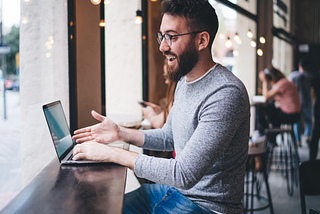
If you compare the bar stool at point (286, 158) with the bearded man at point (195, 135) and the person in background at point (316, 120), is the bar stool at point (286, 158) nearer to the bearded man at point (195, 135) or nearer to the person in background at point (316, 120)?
the person in background at point (316, 120)

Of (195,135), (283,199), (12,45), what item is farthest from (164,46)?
(283,199)

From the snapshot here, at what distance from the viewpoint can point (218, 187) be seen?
3.95 feet

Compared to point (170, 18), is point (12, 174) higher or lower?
lower

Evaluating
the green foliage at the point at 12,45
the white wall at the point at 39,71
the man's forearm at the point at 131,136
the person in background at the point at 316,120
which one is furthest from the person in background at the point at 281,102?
the green foliage at the point at 12,45

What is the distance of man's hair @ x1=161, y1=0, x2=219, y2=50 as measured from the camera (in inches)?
49.6

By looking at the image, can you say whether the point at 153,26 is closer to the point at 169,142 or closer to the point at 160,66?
the point at 160,66

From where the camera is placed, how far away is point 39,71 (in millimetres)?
1725

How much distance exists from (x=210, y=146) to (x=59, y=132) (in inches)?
30.5

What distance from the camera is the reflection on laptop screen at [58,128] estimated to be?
1.28 meters

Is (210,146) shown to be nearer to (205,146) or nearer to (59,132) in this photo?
(205,146)

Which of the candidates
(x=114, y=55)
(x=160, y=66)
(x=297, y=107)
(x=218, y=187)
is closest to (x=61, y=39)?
(x=114, y=55)

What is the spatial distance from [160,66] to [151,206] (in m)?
2.31

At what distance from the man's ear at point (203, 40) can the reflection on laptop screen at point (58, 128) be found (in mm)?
806

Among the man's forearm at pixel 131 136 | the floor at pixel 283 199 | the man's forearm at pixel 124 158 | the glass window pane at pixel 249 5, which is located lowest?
the floor at pixel 283 199
